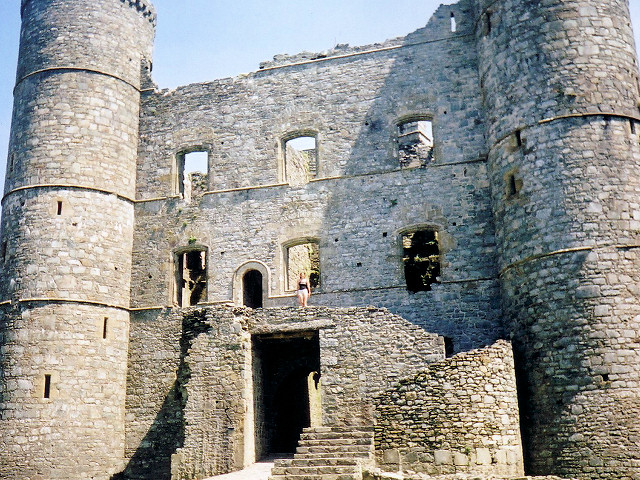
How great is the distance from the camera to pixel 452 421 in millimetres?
14672

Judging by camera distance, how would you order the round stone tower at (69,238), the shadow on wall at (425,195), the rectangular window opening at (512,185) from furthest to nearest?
the shadow on wall at (425,195) < the round stone tower at (69,238) < the rectangular window opening at (512,185)

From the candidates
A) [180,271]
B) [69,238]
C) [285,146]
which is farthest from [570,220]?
[69,238]

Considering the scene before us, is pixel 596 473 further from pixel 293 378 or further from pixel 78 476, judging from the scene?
pixel 78 476

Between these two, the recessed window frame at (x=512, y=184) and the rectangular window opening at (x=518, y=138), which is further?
the rectangular window opening at (x=518, y=138)

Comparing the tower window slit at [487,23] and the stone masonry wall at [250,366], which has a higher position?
the tower window slit at [487,23]

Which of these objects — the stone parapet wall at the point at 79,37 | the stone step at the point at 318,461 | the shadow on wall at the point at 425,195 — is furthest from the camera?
the stone parapet wall at the point at 79,37

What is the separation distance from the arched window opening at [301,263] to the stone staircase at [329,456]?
6176mm

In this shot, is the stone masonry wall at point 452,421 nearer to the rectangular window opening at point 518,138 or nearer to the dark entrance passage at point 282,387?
the dark entrance passage at point 282,387

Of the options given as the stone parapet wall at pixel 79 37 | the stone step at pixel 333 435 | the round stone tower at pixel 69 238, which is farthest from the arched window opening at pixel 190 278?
the stone step at pixel 333 435

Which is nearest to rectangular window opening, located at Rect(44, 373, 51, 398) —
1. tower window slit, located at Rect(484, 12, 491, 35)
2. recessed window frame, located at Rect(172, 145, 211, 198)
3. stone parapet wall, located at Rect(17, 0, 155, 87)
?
recessed window frame, located at Rect(172, 145, 211, 198)

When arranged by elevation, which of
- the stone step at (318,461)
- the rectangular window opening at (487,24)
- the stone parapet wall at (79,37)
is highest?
the stone parapet wall at (79,37)

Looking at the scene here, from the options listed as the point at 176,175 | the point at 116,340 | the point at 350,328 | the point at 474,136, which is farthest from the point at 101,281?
the point at 474,136

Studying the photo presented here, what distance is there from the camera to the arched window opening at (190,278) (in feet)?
71.3

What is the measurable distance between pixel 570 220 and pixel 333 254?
649 centimetres
